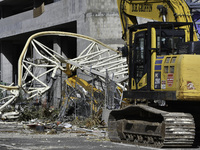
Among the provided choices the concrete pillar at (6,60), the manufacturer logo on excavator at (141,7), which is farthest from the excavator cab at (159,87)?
the concrete pillar at (6,60)

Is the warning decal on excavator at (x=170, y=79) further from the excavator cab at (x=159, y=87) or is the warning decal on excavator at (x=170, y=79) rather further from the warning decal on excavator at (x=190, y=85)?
the warning decal on excavator at (x=190, y=85)

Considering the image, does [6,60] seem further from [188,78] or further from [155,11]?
[188,78]

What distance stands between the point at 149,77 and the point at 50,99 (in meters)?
16.3

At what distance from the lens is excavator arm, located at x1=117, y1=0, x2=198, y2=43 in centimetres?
1502

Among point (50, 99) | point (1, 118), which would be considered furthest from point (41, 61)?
point (1, 118)

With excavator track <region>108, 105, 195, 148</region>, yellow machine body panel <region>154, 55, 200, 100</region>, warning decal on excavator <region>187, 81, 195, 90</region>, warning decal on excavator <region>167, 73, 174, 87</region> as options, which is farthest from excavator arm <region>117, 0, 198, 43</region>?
excavator track <region>108, 105, 195, 148</region>

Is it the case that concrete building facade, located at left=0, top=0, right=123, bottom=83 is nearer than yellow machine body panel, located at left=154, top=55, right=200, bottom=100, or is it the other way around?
yellow machine body panel, located at left=154, top=55, right=200, bottom=100

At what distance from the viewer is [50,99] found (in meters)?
29.0

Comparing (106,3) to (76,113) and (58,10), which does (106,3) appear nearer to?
(58,10)

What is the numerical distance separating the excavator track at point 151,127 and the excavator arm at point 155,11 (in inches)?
108

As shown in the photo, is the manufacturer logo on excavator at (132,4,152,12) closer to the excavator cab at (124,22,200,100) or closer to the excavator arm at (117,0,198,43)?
the excavator arm at (117,0,198,43)

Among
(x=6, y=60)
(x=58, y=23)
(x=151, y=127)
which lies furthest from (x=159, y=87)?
(x=6, y=60)

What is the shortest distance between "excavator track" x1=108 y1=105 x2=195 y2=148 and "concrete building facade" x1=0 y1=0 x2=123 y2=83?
63.4 feet

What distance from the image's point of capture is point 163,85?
42.3ft
